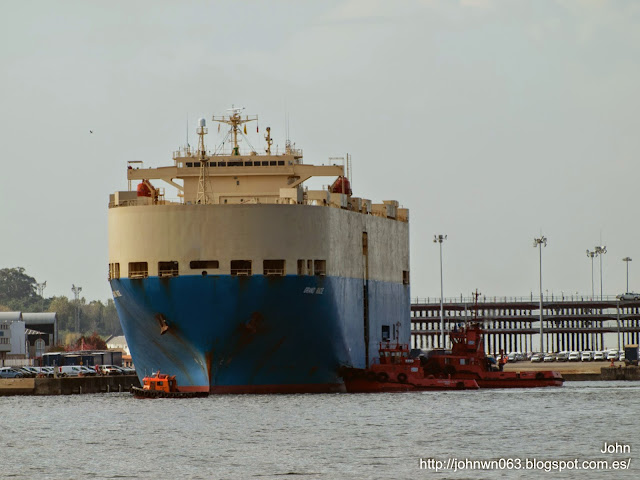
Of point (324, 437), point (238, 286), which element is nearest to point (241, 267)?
point (238, 286)

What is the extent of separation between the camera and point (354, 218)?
86500 millimetres

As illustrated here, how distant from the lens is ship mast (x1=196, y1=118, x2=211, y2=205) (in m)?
82.0

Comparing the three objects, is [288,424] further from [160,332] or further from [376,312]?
[376,312]

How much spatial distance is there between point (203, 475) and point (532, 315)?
395 feet

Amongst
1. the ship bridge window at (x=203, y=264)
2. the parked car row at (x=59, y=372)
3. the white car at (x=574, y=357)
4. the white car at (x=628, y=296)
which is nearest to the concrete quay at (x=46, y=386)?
the parked car row at (x=59, y=372)

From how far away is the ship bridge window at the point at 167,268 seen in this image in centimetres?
7795

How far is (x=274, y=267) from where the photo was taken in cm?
7844

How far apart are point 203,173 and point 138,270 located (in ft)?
20.7

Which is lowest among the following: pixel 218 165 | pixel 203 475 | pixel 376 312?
pixel 203 475

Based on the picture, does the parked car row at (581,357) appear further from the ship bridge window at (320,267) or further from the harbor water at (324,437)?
the ship bridge window at (320,267)

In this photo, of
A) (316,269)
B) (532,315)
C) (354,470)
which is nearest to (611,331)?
(532,315)

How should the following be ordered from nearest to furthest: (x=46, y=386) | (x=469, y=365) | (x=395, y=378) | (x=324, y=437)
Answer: (x=324, y=437) < (x=395, y=378) < (x=469, y=365) < (x=46, y=386)

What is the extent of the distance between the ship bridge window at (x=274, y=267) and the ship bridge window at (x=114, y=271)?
26.4 ft

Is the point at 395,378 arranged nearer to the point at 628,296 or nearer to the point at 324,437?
the point at 324,437
